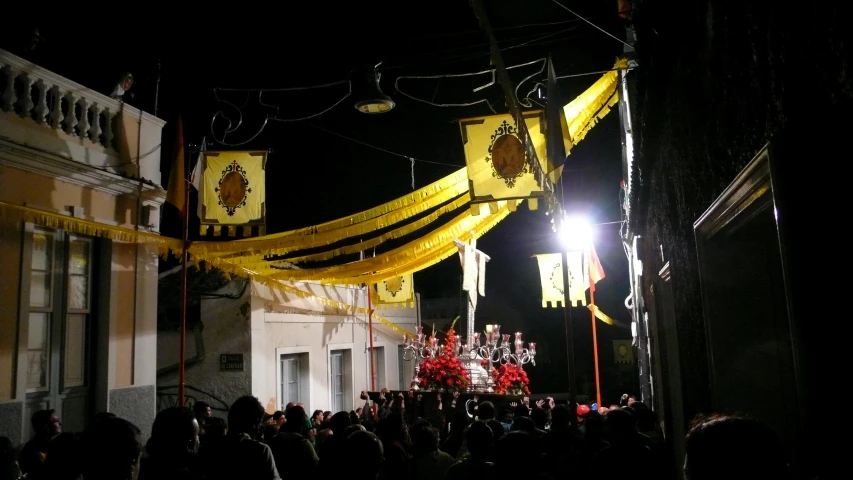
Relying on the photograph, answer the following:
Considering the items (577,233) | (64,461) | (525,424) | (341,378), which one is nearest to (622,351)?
(341,378)

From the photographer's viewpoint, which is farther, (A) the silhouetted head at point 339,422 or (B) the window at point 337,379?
(B) the window at point 337,379

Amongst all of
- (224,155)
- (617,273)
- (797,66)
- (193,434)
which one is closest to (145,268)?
(224,155)

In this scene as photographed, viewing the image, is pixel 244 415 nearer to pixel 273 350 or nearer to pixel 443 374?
pixel 443 374

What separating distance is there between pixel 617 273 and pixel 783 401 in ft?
80.4

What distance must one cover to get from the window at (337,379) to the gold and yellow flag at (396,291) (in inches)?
76.4

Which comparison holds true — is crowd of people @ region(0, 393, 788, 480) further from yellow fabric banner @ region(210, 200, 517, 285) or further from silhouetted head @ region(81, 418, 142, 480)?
yellow fabric banner @ region(210, 200, 517, 285)

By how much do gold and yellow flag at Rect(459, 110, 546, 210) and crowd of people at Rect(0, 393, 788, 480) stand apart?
2.78m

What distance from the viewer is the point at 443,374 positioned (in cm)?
1170

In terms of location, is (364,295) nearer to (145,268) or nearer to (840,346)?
(145,268)

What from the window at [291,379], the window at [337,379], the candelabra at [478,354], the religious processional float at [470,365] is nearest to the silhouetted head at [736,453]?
the religious processional float at [470,365]

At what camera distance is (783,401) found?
3.37 metres

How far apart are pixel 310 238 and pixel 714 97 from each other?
7.63 metres

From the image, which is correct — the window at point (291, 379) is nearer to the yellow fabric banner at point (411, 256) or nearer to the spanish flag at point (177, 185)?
the yellow fabric banner at point (411, 256)

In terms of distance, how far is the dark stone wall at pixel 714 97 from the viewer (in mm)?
1697
